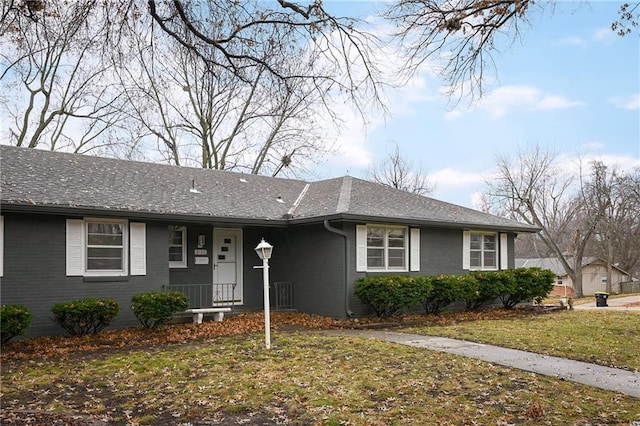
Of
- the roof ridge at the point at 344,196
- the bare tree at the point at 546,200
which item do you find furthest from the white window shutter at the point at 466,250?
the bare tree at the point at 546,200

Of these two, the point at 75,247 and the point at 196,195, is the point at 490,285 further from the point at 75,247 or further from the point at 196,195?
the point at 75,247

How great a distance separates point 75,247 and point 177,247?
10.8ft

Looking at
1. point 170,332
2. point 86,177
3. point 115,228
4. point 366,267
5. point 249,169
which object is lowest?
point 170,332

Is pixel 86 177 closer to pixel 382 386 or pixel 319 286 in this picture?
pixel 319 286

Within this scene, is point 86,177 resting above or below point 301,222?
above

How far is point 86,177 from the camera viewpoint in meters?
14.6

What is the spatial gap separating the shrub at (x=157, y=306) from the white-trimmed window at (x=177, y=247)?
7.83ft

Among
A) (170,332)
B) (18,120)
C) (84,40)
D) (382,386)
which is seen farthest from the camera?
(18,120)

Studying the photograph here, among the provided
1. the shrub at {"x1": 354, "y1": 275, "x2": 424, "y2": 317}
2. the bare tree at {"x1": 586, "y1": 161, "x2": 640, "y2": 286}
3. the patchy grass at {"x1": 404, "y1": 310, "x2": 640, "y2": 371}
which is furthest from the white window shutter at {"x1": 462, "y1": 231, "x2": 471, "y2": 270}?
Answer: the bare tree at {"x1": 586, "y1": 161, "x2": 640, "y2": 286}

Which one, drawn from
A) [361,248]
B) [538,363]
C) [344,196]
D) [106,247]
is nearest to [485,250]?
[344,196]

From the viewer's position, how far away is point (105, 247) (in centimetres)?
1326

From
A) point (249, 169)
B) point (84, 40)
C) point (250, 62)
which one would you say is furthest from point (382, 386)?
point (249, 169)

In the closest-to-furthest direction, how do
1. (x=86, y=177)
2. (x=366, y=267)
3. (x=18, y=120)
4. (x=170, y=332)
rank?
(x=170, y=332)
(x=86, y=177)
(x=366, y=267)
(x=18, y=120)

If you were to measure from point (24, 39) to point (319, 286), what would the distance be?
402 inches
